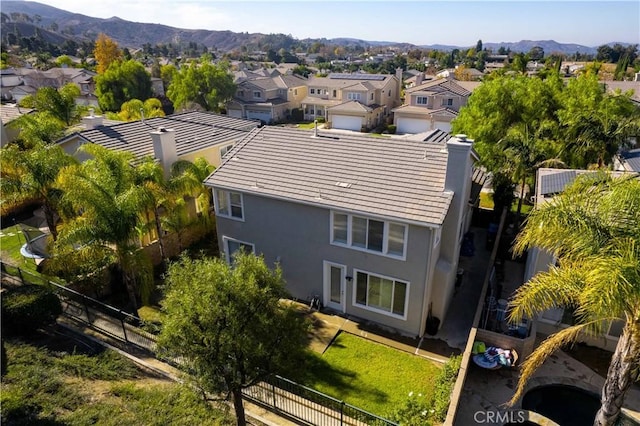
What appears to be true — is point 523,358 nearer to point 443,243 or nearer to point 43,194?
point 443,243

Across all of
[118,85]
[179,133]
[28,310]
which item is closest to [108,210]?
[28,310]

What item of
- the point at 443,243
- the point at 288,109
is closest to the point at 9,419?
the point at 443,243

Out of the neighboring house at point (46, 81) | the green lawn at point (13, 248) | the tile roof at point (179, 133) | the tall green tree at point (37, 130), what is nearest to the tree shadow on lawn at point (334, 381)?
the green lawn at point (13, 248)

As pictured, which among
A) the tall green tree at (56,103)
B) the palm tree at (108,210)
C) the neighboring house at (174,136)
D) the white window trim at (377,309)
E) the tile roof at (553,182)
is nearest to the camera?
the palm tree at (108,210)

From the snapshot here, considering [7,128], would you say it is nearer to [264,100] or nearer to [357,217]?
[357,217]

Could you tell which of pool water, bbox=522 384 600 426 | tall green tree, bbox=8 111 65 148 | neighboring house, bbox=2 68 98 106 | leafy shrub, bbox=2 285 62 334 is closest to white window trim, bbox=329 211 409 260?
pool water, bbox=522 384 600 426

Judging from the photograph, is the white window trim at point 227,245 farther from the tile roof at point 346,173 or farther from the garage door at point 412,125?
the garage door at point 412,125

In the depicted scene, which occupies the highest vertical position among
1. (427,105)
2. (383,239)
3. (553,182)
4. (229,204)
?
(553,182)
